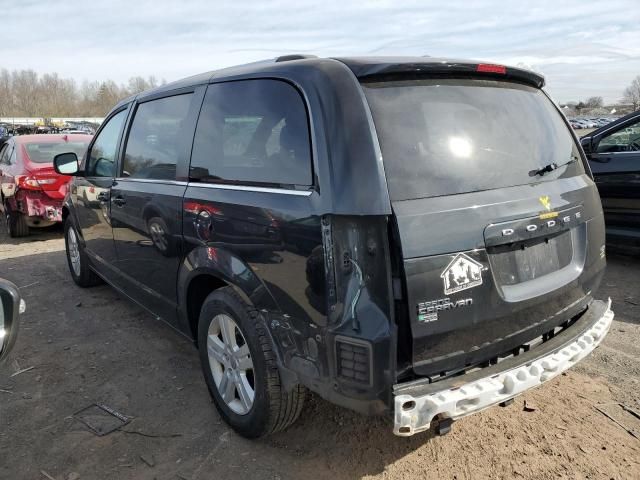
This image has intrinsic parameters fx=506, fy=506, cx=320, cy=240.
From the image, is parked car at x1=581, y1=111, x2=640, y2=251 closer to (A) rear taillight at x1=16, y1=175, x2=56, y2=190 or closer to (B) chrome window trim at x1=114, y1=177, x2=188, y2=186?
(B) chrome window trim at x1=114, y1=177, x2=188, y2=186

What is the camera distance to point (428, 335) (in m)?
2.02

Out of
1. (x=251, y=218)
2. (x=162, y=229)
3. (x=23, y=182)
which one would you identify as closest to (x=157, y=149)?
(x=162, y=229)

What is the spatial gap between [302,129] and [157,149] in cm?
158

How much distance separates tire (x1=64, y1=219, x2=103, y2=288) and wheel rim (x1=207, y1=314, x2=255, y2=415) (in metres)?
2.90

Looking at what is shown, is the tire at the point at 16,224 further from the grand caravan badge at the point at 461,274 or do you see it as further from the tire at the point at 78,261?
the grand caravan badge at the point at 461,274

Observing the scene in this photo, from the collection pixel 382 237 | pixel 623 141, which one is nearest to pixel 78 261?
pixel 382 237

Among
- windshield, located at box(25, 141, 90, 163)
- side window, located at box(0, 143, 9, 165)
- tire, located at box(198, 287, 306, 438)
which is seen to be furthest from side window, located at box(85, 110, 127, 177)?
side window, located at box(0, 143, 9, 165)

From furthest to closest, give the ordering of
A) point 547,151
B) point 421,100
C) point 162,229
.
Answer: point 162,229, point 547,151, point 421,100

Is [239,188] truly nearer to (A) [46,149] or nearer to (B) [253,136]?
(B) [253,136]

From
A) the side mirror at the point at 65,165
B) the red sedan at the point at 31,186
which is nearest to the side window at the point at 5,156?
the red sedan at the point at 31,186

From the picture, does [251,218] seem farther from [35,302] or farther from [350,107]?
[35,302]

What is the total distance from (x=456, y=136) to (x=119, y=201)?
269cm

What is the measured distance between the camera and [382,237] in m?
1.97

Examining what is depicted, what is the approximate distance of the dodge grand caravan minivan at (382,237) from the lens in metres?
2.00
